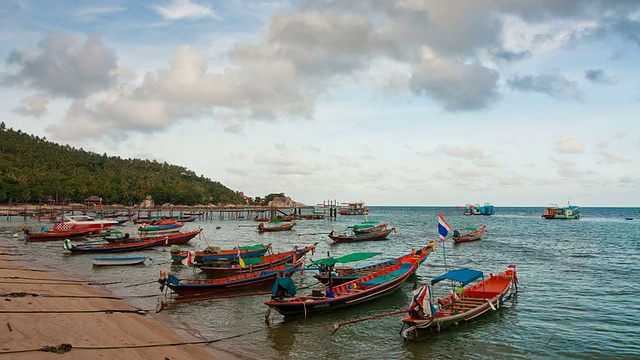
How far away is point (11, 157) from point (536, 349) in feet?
484

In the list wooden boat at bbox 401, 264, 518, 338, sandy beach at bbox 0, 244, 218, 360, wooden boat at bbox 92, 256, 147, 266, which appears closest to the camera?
sandy beach at bbox 0, 244, 218, 360

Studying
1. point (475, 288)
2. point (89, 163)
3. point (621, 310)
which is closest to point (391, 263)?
point (475, 288)

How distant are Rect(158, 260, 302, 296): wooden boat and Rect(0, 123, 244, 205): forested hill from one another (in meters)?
95.5

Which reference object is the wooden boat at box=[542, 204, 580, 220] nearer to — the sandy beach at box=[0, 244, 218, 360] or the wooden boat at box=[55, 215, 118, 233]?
the wooden boat at box=[55, 215, 118, 233]

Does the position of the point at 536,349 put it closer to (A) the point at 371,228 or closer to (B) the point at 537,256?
(B) the point at 537,256

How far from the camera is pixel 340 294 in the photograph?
64.3ft

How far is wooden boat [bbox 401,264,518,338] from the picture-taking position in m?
15.3

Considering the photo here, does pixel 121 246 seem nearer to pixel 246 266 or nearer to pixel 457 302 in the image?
pixel 246 266

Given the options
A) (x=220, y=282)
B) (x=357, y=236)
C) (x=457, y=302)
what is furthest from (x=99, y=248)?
(x=457, y=302)

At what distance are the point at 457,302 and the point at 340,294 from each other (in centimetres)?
528

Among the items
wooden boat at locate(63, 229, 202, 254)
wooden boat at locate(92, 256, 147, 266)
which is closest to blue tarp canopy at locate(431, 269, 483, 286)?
wooden boat at locate(92, 256, 147, 266)

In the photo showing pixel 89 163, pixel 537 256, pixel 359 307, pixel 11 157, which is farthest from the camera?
pixel 89 163

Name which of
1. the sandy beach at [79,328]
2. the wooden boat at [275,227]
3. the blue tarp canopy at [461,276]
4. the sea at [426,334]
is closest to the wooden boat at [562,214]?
the wooden boat at [275,227]

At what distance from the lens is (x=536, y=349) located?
15125mm
